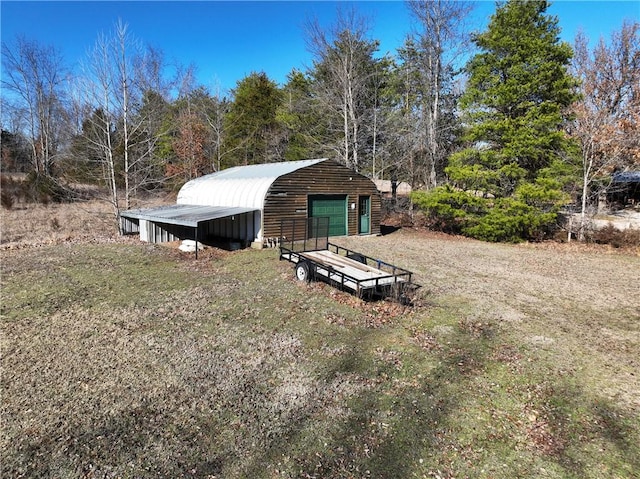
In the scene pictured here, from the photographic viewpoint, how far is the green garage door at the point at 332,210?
16359 mm

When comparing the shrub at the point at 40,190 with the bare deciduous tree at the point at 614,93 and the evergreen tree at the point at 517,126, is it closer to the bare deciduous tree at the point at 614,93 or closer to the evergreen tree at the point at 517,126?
Result: the evergreen tree at the point at 517,126

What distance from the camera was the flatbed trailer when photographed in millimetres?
8250

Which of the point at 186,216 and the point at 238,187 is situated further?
the point at 238,187

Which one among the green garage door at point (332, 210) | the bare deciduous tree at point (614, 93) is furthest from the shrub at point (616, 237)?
the green garage door at point (332, 210)

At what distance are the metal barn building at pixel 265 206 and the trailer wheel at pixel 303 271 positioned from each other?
4.70 metres

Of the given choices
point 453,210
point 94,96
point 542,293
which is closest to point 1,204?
point 94,96

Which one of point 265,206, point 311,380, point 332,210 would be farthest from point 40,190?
point 311,380

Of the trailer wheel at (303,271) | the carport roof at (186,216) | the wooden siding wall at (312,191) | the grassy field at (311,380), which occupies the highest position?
the wooden siding wall at (312,191)

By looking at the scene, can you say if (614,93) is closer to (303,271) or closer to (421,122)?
(421,122)

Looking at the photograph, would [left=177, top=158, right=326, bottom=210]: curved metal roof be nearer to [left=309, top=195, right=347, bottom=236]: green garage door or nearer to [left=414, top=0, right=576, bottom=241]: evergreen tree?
[left=309, top=195, right=347, bottom=236]: green garage door

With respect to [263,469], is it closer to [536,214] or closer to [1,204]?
[536,214]

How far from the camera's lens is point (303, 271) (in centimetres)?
973

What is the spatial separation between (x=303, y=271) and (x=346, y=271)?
1.22 meters

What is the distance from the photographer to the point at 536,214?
55.4 feet
